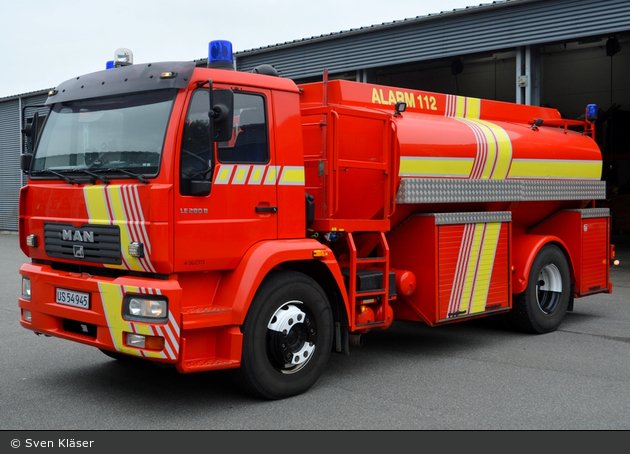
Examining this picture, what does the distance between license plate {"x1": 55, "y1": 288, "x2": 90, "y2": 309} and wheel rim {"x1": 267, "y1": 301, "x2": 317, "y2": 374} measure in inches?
54.4

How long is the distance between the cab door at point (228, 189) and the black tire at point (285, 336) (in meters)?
0.40

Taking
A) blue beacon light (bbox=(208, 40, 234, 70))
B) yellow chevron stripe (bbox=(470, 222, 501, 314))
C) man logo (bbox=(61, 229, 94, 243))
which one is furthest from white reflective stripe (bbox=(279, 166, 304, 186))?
yellow chevron stripe (bbox=(470, 222, 501, 314))

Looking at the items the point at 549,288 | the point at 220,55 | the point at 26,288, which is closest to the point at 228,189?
the point at 220,55

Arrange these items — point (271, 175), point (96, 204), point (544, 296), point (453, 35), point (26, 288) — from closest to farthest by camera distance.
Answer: point (96, 204)
point (271, 175)
point (26, 288)
point (544, 296)
point (453, 35)

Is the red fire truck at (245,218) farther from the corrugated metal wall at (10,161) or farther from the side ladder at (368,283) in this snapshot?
the corrugated metal wall at (10,161)

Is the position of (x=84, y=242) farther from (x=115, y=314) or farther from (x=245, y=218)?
(x=245, y=218)

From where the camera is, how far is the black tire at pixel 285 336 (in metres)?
5.37

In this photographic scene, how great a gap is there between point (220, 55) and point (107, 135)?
1.13 m

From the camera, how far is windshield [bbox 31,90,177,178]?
5.17 meters

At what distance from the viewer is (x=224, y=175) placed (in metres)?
5.30

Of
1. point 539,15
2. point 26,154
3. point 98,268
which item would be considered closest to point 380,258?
point 98,268

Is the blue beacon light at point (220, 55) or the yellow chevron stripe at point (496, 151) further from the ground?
the blue beacon light at point (220, 55)
